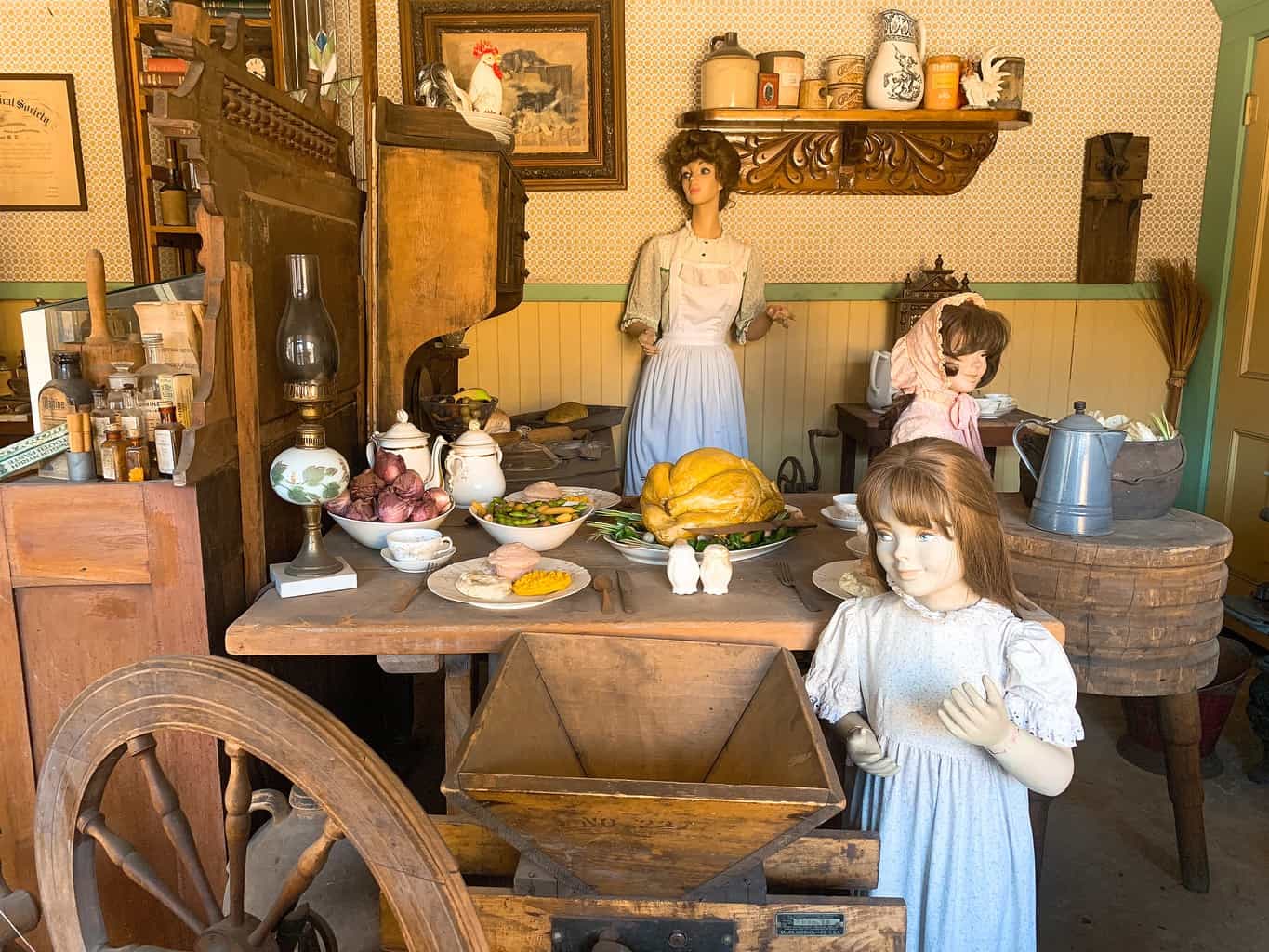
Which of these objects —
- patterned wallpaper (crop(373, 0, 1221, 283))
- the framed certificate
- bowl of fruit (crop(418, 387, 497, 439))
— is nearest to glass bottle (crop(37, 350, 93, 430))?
bowl of fruit (crop(418, 387, 497, 439))

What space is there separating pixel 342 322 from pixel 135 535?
3.28 ft

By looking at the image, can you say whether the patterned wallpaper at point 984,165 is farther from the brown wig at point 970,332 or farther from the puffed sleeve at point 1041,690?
the puffed sleeve at point 1041,690

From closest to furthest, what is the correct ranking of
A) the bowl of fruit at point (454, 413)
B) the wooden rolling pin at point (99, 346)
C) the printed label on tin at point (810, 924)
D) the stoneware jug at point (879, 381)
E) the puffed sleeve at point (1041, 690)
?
the printed label on tin at point (810, 924) → the puffed sleeve at point (1041, 690) → the wooden rolling pin at point (99, 346) → the bowl of fruit at point (454, 413) → the stoneware jug at point (879, 381)

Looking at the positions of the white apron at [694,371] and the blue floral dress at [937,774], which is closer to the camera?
the blue floral dress at [937,774]

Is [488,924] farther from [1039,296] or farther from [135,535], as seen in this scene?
[1039,296]

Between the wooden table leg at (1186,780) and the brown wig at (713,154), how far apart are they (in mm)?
2715

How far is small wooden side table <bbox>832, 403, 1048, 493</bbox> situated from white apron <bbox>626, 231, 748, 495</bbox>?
508 mm

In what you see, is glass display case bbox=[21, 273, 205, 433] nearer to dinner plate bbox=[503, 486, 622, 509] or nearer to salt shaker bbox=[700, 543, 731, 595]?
dinner plate bbox=[503, 486, 622, 509]

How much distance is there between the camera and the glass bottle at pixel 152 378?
1789 millimetres

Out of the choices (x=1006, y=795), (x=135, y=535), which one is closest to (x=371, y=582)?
(x=135, y=535)

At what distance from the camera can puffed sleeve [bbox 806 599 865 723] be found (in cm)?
163

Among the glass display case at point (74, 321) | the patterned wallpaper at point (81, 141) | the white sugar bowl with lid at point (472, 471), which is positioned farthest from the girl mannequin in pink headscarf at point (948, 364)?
the patterned wallpaper at point (81, 141)

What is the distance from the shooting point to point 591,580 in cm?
187

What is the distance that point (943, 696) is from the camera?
157cm
